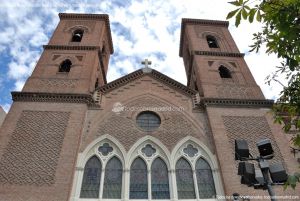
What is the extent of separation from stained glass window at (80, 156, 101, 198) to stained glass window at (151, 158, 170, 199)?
7.23ft

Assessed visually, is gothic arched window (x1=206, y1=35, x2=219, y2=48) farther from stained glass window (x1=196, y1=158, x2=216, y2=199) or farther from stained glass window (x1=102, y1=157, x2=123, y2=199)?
stained glass window (x1=102, y1=157, x2=123, y2=199)

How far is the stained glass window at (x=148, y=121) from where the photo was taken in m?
13.1

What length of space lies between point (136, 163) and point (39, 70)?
316 inches

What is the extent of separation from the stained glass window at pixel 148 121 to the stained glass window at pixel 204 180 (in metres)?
2.69

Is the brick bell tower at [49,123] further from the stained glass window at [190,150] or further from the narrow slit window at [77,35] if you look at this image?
the stained glass window at [190,150]

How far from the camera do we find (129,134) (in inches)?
491

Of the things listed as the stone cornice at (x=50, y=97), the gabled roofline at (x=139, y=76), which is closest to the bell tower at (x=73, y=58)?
the stone cornice at (x=50, y=97)

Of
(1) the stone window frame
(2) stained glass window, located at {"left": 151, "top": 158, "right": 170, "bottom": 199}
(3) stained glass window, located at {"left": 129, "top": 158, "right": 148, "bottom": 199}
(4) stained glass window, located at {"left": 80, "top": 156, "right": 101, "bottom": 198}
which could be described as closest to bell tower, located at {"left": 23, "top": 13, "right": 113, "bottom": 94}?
(1) the stone window frame

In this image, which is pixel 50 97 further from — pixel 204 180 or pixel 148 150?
pixel 204 180

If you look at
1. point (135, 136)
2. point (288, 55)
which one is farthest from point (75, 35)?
point (288, 55)

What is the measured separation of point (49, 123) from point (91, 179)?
129 inches

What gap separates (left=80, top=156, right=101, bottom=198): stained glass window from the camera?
10.7 m

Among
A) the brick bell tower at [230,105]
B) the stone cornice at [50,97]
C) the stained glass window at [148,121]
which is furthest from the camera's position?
the stone cornice at [50,97]

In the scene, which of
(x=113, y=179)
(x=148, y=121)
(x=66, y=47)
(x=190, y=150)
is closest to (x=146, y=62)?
(x=148, y=121)
